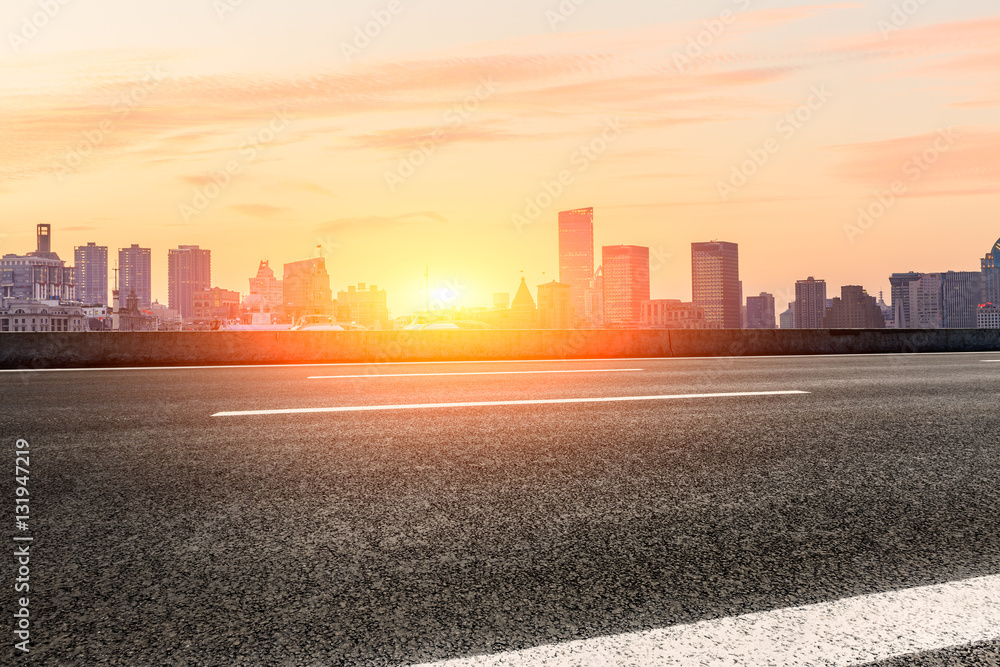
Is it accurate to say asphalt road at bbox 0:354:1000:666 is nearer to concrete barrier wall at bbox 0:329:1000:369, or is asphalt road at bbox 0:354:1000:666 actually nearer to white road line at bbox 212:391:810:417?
white road line at bbox 212:391:810:417

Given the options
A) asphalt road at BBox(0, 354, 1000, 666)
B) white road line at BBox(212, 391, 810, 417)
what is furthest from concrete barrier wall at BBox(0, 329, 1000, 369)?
white road line at BBox(212, 391, 810, 417)

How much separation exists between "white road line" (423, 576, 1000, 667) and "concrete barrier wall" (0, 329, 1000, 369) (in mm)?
13346

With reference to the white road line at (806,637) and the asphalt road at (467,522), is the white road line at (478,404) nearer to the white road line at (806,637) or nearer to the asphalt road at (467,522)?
the asphalt road at (467,522)

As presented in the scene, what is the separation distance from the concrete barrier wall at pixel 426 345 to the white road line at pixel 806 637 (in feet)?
43.8

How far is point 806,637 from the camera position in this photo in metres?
2.05

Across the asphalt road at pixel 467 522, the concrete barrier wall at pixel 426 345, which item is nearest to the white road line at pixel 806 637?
the asphalt road at pixel 467 522

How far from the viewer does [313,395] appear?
25.8 ft

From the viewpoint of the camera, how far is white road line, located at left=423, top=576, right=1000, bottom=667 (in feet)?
6.30

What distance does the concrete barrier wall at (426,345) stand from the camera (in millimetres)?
13797

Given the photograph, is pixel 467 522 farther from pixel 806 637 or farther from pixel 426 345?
pixel 426 345

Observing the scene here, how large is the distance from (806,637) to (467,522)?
5.01 ft

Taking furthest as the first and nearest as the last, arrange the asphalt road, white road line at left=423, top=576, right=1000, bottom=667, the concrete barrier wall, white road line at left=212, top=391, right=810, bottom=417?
the concrete barrier wall → white road line at left=212, top=391, right=810, bottom=417 → the asphalt road → white road line at left=423, top=576, right=1000, bottom=667

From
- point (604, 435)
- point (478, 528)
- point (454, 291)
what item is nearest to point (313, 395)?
point (604, 435)

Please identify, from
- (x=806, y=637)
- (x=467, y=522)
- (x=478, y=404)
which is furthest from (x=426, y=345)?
(x=806, y=637)
